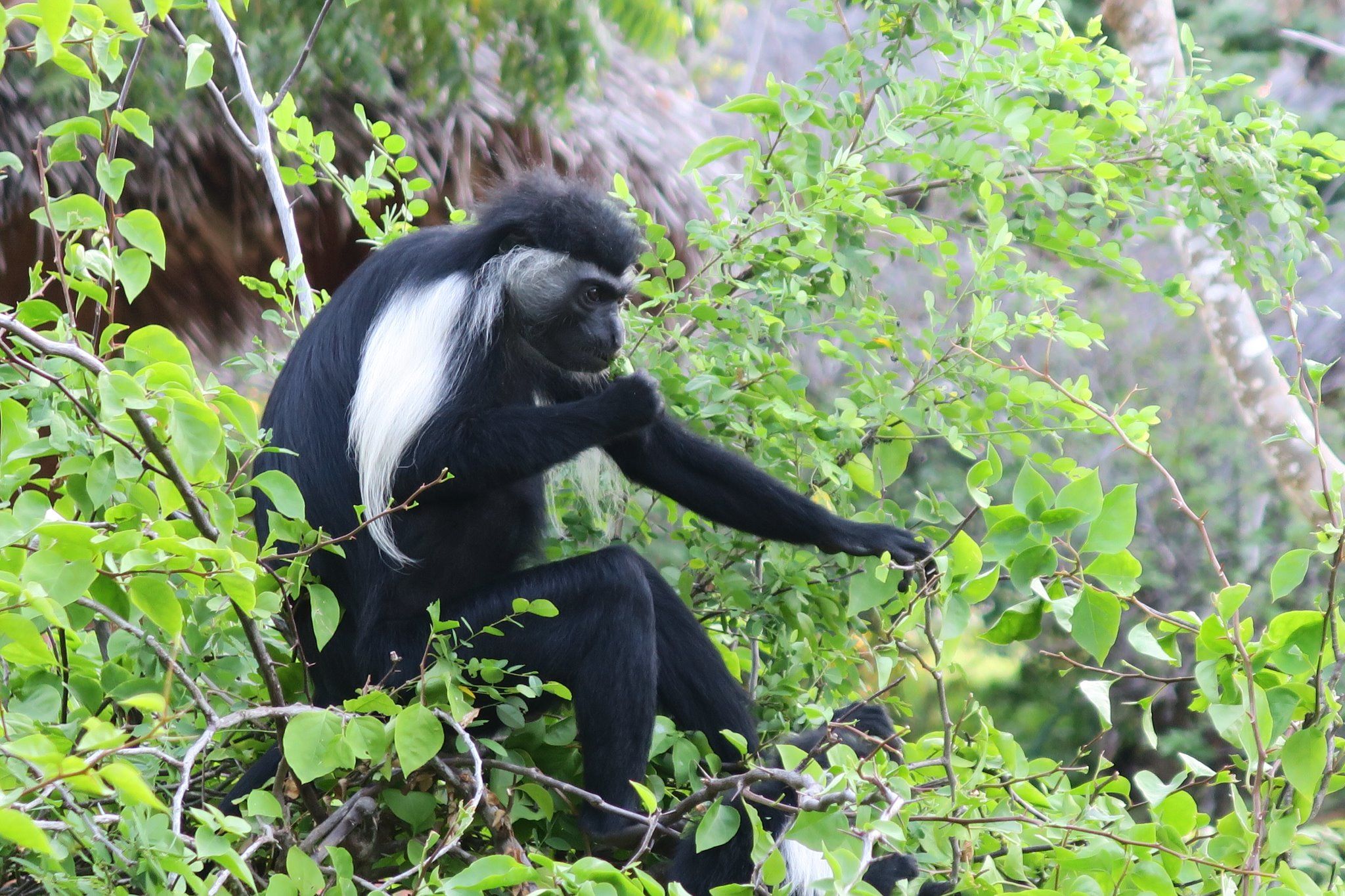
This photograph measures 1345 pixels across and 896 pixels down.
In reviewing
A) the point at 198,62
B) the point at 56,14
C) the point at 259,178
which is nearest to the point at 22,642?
the point at 56,14

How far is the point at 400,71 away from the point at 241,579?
390 centimetres

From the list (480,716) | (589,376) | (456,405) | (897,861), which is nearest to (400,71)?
(589,376)

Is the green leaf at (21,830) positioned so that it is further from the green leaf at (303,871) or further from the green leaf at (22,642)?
the green leaf at (303,871)

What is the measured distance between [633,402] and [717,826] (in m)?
0.86

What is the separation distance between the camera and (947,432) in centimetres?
192

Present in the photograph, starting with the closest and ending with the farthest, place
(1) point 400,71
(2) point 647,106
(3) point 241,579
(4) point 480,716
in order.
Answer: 1. (3) point 241,579
2. (4) point 480,716
3. (1) point 400,71
4. (2) point 647,106

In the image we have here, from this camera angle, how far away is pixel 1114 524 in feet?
3.85

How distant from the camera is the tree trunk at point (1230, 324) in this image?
3660mm

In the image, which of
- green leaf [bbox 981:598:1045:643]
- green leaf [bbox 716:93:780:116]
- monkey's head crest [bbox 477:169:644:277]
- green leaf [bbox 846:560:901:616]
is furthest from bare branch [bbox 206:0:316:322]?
green leaf [bbox 981:598:1045:643]

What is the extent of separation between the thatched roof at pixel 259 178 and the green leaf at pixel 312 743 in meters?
3.03

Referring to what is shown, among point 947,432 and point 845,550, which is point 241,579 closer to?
point 947,432

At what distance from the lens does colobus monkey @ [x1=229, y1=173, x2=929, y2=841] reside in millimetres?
1862

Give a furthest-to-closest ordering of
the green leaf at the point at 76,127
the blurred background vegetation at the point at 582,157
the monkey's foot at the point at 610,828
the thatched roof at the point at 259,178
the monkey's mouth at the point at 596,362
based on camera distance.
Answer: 1. the thatched roof at the point at 259,178
2. the blurred background vegetation at the point at 582,157
3. the monkey's mouth at the point at 596,362
4. the monkey's foot at the point at 610,828
5. the green leaf at the point at 76,127

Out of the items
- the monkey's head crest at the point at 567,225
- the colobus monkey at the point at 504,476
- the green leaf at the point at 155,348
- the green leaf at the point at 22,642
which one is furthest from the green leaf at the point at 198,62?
the monkey's head crest at the point at 567,225
